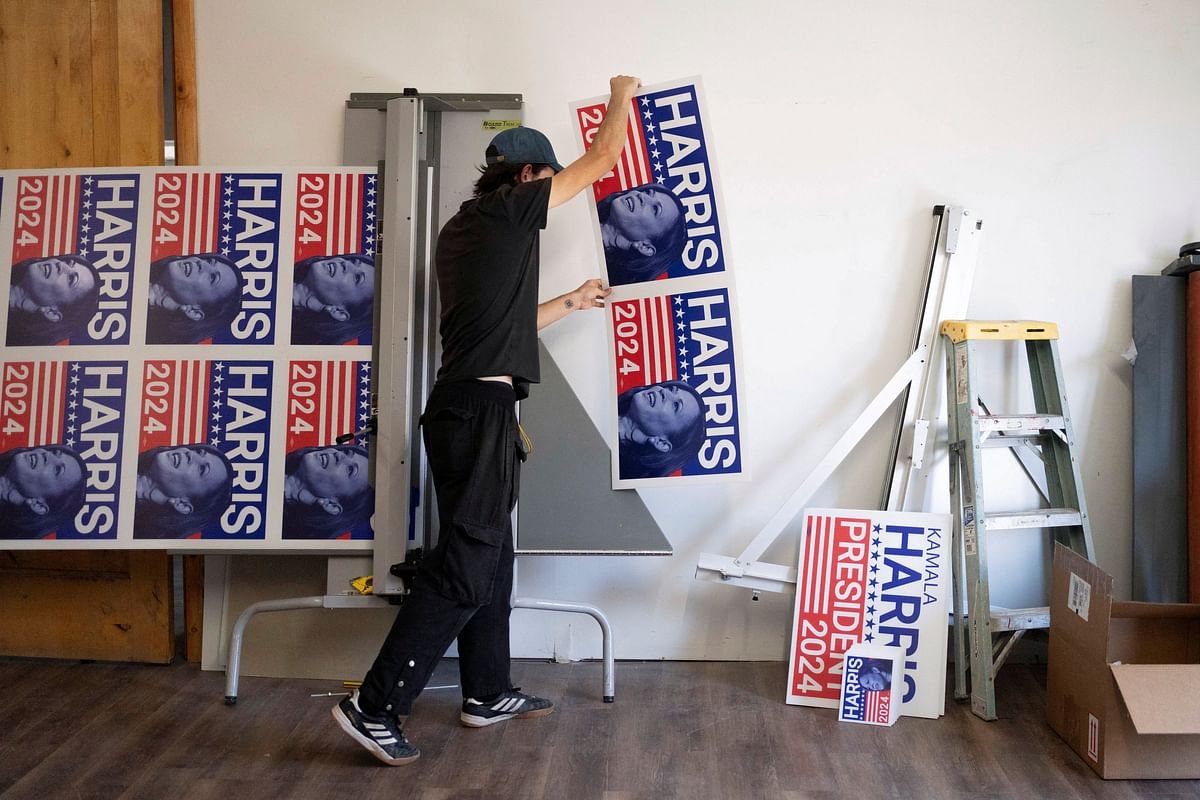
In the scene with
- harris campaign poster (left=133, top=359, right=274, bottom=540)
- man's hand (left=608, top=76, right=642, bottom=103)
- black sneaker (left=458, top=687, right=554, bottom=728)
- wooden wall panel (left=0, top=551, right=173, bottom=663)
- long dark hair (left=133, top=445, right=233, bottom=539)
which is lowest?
black sneaker (left=458, top=687, right=554, bottom=728)

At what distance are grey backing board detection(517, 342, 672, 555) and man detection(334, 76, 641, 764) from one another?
1.04 feet

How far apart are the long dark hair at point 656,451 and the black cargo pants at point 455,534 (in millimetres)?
458

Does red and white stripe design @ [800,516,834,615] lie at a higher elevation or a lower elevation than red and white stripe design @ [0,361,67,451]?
lower

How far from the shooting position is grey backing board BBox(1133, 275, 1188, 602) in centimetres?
291

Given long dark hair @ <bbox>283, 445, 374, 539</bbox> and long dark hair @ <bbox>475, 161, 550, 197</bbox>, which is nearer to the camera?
long dark hair @ <bbox>475, 161, 550, 197</bbox>

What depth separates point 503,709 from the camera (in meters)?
2.51

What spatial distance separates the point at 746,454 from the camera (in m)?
2.66

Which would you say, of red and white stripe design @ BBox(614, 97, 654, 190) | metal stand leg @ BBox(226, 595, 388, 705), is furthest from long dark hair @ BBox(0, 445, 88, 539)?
red and white stripe design @ BBox(614, 97, 654, 190)

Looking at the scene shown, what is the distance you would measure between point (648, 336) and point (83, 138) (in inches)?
68.7

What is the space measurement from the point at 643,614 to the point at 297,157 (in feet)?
5.45

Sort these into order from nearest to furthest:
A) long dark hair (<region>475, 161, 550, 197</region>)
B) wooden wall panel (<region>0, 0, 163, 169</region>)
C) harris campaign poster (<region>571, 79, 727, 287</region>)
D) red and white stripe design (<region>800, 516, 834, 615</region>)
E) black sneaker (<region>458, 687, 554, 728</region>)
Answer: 1. long dark hair (<region>475, 161, 550, 197</region>)
2. black sneaker (<region>458, 687, 554, 728</region>)
3. harris campaign poster (<region>571, 79, 727, 287</region>)
4. red and white stripe design (<region>800, 516, 834, 615</region>)
5. wooden wall panel (<region>0, 0, 163, 169</region>)

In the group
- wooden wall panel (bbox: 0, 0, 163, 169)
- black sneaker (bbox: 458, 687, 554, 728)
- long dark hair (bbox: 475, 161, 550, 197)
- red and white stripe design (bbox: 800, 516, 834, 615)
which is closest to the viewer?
long dark hair (bbox: 475, 161, 550, 197)

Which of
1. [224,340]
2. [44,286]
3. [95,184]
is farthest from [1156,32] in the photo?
[44,286]

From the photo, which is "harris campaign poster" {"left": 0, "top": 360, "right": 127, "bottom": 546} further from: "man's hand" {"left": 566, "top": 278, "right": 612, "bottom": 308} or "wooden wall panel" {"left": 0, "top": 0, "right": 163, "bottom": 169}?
"man's hand" {"left": 566, "top": 278, "right": 612, "bottom": 308}
